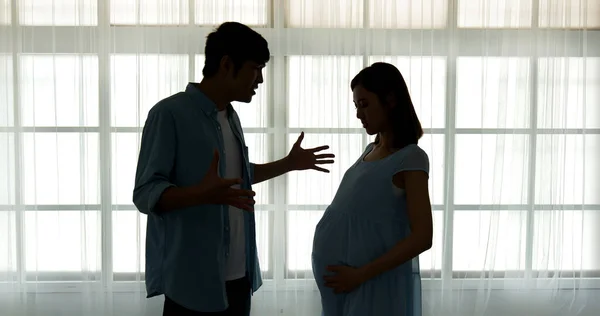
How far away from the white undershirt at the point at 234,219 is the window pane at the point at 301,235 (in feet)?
4.24

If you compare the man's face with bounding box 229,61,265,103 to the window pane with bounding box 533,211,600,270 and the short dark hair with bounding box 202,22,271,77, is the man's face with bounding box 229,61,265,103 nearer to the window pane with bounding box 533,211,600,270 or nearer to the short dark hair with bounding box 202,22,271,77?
the short dark hair with bounding box 202,22,271,77

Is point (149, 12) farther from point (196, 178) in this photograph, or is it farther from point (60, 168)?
point (196, 178)

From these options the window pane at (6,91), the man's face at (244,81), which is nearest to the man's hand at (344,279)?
the man's face at (244,81)

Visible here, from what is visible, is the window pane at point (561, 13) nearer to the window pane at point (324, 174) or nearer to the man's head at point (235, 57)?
the window pane at point (324, 174)

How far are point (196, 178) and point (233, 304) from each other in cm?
45

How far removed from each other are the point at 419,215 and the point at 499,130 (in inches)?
69.7

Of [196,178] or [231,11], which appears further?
[231,11]

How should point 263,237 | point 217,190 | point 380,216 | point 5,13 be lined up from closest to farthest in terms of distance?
point 217,190, point 380,216, point 5,13, point 263,237

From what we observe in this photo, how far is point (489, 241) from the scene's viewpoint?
3363 millimetres

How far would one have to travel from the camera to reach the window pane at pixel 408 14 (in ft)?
10.7

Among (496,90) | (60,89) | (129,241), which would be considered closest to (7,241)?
(129,241)

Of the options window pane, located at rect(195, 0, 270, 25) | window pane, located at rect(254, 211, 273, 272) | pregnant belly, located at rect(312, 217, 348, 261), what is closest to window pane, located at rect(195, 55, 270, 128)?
window pane, located at rect(195, 0, 270, 25)

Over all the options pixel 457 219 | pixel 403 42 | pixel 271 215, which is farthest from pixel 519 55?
pixel 271 215

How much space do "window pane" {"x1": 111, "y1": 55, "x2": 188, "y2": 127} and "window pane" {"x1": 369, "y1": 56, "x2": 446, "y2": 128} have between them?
1069 millimetres
